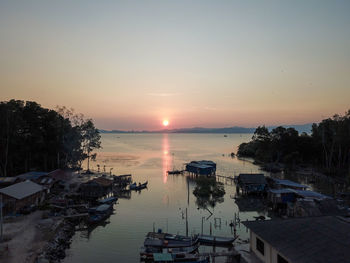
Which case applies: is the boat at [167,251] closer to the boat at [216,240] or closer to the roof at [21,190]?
the boat at [216,240]

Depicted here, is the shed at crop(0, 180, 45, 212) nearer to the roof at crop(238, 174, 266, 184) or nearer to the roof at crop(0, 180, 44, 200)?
the roof at crop(0, 180, 44, 200)

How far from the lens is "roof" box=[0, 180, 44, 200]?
30.7m

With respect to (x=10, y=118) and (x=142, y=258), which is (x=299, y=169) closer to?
(x=142, y=258)

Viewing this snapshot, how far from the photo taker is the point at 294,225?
1606cm

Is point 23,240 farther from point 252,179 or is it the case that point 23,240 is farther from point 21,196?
point 252,179

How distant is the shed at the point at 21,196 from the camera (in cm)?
3025

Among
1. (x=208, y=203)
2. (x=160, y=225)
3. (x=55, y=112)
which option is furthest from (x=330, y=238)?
(x=55, y=112)

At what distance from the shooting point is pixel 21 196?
3105cm

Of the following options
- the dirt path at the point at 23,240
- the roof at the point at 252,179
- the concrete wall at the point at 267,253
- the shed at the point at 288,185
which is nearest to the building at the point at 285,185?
the shed at the point at 288,185

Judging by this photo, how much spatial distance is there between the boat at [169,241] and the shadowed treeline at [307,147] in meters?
50.3

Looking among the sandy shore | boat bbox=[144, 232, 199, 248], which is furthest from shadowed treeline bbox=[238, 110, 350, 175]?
the sandy shore

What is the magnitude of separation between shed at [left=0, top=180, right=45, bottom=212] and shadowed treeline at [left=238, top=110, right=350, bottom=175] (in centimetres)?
6164

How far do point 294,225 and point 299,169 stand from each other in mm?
60297

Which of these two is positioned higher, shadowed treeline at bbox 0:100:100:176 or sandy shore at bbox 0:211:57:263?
shadowed treeline at bbox 0:100:100:176
